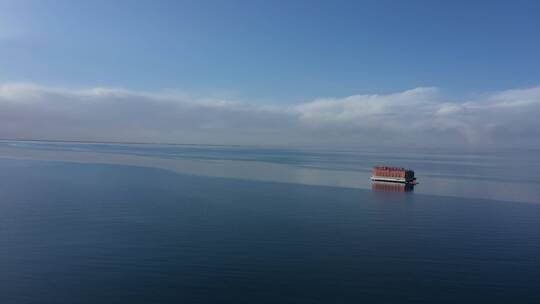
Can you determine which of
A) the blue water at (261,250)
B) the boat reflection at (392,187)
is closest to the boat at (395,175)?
the boat reflection at (392,187)

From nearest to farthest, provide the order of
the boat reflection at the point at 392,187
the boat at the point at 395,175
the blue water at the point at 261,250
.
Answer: the blue water at the point at 261,250 → the boat reflection at the point at 392,187 → the boat at the point at 395,175

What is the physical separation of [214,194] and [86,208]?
83.6ft

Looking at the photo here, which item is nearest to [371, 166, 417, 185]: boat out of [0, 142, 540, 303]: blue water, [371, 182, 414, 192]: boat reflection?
[371, 182, 414, 192]: boat reflection

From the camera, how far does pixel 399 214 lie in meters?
61.6

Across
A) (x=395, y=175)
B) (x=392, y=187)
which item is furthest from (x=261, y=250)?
(x=395, y=175)

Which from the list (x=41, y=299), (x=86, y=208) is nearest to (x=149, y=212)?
(x=86, y=208)

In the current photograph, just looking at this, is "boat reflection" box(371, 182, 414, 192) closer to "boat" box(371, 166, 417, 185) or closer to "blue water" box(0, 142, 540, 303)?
"boat" box(371, 166, 417, 185)

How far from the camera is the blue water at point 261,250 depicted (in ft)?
99.8

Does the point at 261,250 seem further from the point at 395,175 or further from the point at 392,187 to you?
the point at 395,175

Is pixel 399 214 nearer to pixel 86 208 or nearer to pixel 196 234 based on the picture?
pixel 196 234

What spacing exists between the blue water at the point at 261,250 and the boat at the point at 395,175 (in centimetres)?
2901

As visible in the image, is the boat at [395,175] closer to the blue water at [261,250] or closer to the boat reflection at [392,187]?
the boat reflection at [392,187]

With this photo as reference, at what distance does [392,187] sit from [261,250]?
218 feet

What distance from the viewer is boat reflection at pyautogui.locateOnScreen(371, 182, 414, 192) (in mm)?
93875
